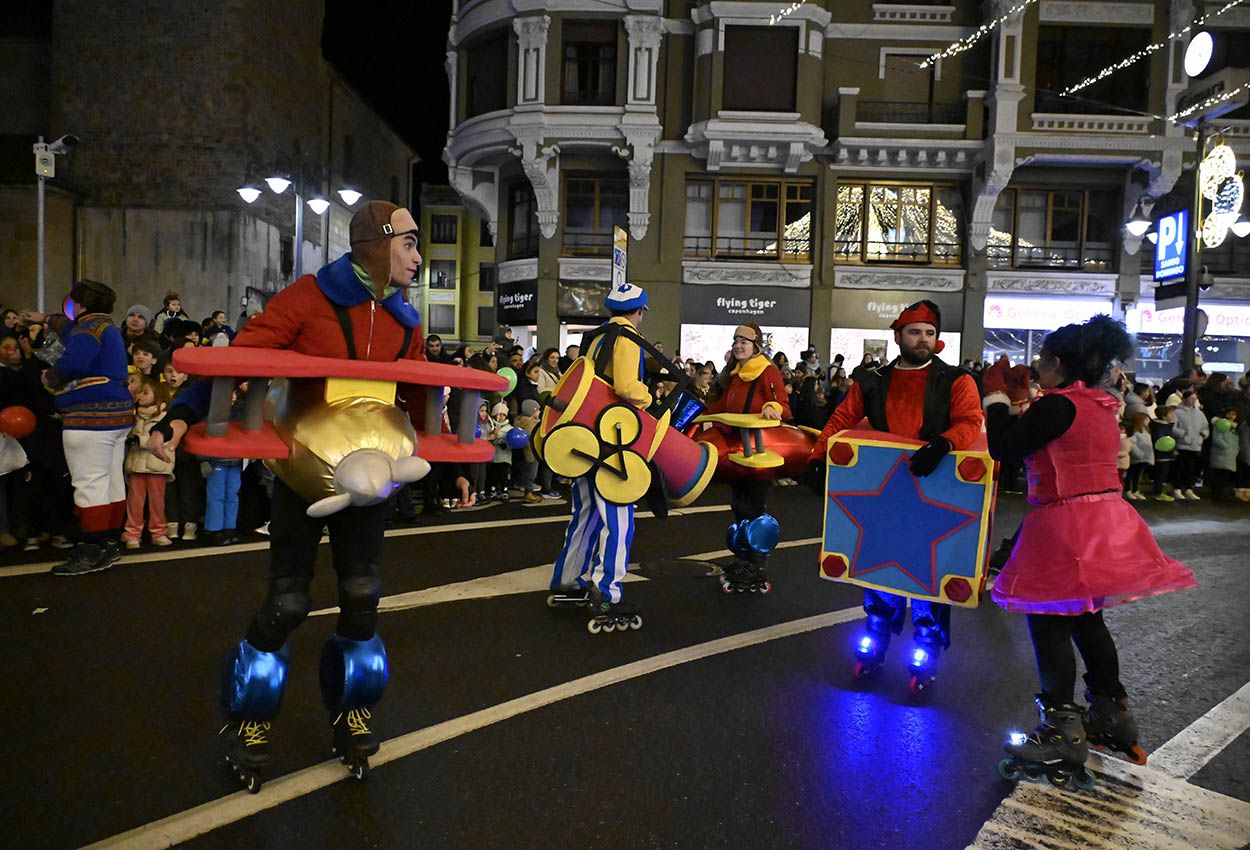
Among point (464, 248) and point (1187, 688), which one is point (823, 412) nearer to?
point (1187, 688)

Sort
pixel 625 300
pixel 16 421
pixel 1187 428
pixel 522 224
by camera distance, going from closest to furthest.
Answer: pixel 625 300, pixel 16 421, pixel 1187 428, pixel 522 224

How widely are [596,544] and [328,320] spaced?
2.99 metres

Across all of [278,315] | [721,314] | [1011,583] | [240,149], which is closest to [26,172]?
[240,149]

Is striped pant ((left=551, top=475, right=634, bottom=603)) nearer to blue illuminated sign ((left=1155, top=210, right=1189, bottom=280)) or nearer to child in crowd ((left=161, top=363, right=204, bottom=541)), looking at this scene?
child in crowd ((left=161, top=363, right=204, bottom=541))

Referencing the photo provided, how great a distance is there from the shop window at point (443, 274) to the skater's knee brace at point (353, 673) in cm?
5277

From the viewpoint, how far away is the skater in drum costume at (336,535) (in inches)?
133

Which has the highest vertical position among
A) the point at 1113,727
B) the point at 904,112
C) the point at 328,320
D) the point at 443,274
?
the point at 904,112

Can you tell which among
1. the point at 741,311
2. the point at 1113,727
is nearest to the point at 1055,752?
the point at 1113,727

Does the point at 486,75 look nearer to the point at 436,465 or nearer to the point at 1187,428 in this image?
the point at 436,465

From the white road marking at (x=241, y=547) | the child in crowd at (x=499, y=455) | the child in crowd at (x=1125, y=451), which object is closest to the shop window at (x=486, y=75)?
the child in crowd at (x=499, y=455)

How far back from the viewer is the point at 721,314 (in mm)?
23844

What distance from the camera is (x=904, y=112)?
23.7m

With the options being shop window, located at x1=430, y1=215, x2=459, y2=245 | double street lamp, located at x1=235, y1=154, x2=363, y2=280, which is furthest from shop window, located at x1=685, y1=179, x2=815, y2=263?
shop window, located at x1=430, y1=215, x2=459, y2=245

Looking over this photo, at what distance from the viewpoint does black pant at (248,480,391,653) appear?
11.3 feet
